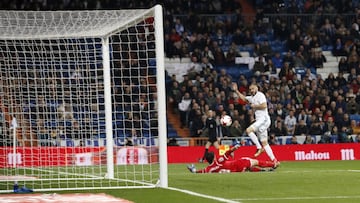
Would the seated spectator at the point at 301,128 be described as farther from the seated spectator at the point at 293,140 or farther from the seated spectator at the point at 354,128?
the seated spectator at the point at 354,128

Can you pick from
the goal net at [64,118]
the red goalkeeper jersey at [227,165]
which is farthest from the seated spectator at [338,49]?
the red goalkeeper jersey at [227,165]

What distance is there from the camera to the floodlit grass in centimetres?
1249

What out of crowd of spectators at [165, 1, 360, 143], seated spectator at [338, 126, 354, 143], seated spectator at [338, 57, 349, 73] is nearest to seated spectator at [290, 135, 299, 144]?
crowd of spectators at [165, 1, 360, 143]

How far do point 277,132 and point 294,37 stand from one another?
710 centimetres

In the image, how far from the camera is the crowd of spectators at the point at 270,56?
32.9m

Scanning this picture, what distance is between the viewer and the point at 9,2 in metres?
37.0

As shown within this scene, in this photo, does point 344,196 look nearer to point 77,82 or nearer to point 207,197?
point 207,197

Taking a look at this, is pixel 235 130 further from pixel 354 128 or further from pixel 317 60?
pixel 317 60

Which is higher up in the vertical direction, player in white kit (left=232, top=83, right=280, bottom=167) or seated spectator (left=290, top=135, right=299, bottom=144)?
player in white kit (left=232, top=83, right=280, bottom=167)

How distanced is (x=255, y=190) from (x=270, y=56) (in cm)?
2366

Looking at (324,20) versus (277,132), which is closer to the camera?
(277,132)

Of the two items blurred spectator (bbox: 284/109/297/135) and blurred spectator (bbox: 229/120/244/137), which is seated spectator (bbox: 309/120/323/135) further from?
blurred spectator (bbox: 229/120/244/137)

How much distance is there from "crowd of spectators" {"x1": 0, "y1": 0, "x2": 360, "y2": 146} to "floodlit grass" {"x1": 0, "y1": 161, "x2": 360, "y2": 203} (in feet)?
46.3

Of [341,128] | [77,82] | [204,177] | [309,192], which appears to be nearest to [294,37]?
[341,128]
